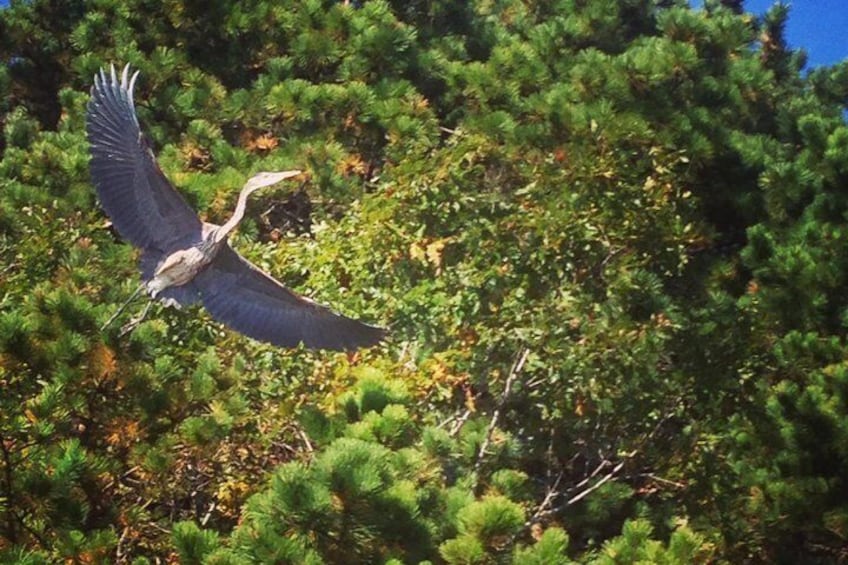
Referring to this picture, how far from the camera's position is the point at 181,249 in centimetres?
555

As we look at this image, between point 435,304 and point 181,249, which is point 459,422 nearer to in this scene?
point 435,304

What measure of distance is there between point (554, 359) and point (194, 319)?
189cm

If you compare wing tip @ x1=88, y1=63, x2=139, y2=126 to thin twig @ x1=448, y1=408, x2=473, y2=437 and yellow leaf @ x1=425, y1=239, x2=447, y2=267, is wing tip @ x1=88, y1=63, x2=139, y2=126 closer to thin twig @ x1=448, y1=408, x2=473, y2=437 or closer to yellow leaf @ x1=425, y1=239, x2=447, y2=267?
yellow leaf @ x1=425, y1=239, x2=447, y2=267

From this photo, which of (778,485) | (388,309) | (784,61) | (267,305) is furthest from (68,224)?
(784,61)

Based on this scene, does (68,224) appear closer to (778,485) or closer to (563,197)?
(563,197)

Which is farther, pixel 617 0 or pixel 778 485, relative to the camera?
pixel 617 0

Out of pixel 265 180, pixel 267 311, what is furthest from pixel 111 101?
pixel 267 311

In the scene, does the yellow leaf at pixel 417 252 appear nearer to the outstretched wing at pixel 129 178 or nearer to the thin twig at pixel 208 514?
the outstretched wing at pixel 129 178

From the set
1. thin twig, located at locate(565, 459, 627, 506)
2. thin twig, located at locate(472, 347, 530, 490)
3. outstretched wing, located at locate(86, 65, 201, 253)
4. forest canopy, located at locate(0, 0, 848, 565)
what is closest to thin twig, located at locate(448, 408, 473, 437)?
forest canopy, located at locate(0, 0, 848, 565)

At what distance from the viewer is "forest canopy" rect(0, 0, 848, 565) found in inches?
153

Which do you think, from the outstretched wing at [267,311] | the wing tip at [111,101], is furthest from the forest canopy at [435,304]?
the wing tip at [111,101]

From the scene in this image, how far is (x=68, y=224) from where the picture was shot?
643 centimetres

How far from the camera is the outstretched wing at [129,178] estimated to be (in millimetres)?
5098

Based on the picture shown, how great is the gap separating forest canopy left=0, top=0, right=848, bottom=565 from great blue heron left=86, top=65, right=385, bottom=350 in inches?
10.7
